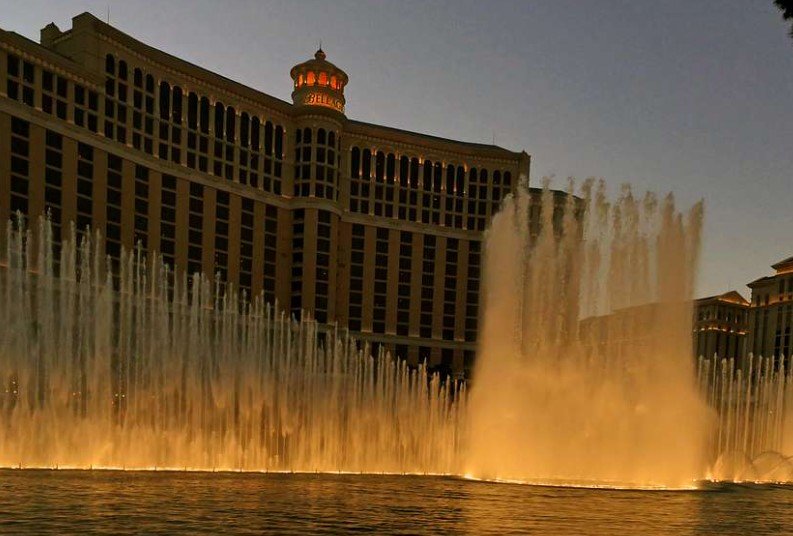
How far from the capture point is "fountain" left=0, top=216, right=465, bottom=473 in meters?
26.5

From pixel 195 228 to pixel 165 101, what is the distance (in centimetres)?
1046

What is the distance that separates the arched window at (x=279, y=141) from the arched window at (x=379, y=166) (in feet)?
32.9

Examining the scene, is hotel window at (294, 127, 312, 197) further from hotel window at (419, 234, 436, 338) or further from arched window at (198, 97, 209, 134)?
hotel window at (419, 234, 436, 338)

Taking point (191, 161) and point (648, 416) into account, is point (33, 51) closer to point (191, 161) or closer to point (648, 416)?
point (191, 161)

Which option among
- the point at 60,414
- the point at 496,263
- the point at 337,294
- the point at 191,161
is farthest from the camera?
the point at 337,294

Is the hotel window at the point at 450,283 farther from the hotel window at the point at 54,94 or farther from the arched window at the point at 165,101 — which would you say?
the hotel window at the point at 54,94

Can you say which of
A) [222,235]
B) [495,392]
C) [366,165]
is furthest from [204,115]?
[495,392]

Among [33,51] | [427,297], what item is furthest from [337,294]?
[33,51]

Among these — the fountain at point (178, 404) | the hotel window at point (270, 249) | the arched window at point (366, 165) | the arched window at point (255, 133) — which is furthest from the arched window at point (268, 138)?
the fountain at point (178, 404)

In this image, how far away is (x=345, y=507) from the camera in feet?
54.8

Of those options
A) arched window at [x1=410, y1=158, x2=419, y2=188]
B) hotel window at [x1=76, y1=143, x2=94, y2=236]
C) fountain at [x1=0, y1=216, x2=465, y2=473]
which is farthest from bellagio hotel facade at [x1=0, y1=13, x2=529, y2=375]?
fountain at [x1=0, y1=216, x2=465, y2=473]

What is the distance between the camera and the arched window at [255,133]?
72000 mm

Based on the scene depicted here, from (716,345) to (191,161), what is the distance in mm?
73019

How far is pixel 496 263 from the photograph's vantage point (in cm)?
2900
